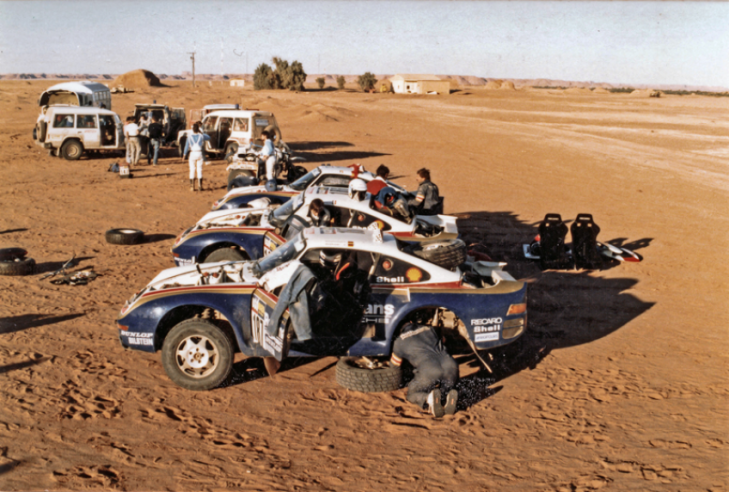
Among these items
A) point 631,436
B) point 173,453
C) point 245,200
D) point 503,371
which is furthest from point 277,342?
point 245,200

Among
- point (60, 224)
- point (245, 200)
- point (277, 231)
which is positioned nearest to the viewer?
point (277, 231)

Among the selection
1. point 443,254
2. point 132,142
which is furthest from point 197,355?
point 132,142

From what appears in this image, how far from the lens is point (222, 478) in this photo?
521cm

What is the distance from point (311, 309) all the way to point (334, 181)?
6106 mm

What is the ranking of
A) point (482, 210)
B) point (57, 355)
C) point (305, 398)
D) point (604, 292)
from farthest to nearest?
point (482, 210)
point (604, 292)
point (57, 355)
point (305, 398)

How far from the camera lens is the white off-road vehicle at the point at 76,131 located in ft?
76.6

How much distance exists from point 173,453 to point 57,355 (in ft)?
9.03

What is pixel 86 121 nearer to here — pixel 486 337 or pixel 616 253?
pixel 616 253

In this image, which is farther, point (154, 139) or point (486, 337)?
point (154, 139)

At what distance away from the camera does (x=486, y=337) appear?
690 cm

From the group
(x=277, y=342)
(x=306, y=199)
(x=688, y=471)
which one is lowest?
(x=688, y=471)

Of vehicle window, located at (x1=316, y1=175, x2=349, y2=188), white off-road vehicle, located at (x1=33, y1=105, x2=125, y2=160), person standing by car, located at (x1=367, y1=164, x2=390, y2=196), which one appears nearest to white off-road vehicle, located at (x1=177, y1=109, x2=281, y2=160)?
white off-road vehicle, located at (x1=33, y1=105, x2=125, y2=160)

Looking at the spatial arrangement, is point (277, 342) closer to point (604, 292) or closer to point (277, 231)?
point (277, 231)

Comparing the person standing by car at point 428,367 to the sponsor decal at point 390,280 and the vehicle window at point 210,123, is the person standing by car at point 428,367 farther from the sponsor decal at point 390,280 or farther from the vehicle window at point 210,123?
the vehicle window at point 210,123
